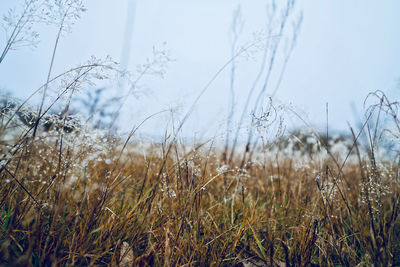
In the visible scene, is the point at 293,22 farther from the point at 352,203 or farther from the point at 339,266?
the point at 339,266

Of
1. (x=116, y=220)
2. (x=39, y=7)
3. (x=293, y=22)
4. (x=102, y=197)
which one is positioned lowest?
(x=116, y=220)

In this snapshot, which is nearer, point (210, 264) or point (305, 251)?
point (210, 264)

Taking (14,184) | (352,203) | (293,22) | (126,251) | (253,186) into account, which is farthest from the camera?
(293,22)

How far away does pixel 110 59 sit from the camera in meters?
1.14

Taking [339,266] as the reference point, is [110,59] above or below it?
above

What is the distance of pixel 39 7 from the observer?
1.18 m

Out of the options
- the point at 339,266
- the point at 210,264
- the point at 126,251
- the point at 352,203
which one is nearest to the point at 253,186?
the point at 352,203

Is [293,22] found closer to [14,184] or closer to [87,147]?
[87,147]

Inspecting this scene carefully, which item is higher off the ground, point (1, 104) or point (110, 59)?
point (110, 59)

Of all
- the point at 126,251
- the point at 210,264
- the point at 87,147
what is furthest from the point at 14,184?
the point at 210,264

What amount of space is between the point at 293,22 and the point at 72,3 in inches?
106

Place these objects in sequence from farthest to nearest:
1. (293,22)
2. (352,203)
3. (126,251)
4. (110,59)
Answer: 1. (293,22)
2. (352,203)
3. (110,59)
4. (126,251)

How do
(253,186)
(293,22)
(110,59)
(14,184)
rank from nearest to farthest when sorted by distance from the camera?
(110,59) < (14,184) < (253,186) < (293,22)

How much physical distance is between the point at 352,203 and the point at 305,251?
1009mm
